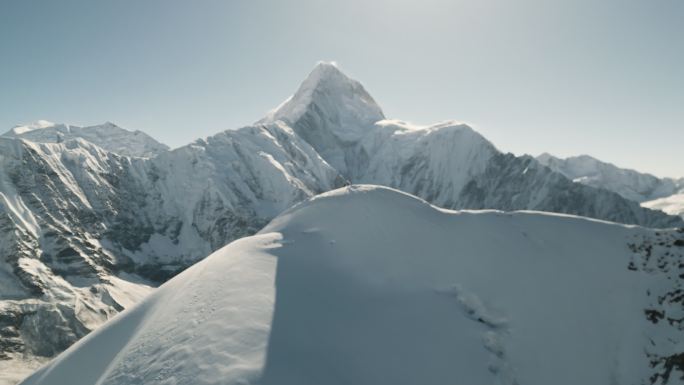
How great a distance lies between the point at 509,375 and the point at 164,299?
61.7ft

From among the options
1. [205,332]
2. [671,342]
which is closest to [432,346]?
[205,332]

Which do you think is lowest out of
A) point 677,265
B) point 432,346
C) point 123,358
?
point 123,358

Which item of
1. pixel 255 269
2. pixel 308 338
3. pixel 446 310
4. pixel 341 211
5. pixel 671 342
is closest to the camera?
pixel 308 338

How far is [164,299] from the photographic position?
23188 millimetres

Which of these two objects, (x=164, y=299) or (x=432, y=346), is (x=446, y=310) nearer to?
(x=432, y=346)

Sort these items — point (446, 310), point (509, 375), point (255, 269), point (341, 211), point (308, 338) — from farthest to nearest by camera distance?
point (341, 211)
point (255, 269)
point (446, 310)
point (509, 375)
point (308, 338)

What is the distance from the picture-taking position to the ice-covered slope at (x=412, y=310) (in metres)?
16.5

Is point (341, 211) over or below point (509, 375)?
over

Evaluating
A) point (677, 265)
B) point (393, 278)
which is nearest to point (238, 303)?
point (393, 278)

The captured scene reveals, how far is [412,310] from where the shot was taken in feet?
68.1

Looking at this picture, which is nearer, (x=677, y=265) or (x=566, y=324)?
(x=566, y=324)

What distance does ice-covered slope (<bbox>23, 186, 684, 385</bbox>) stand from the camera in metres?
16.5

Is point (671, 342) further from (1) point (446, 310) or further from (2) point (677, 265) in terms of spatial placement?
(1) point (446, 310)

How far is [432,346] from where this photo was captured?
18609 millimetres
